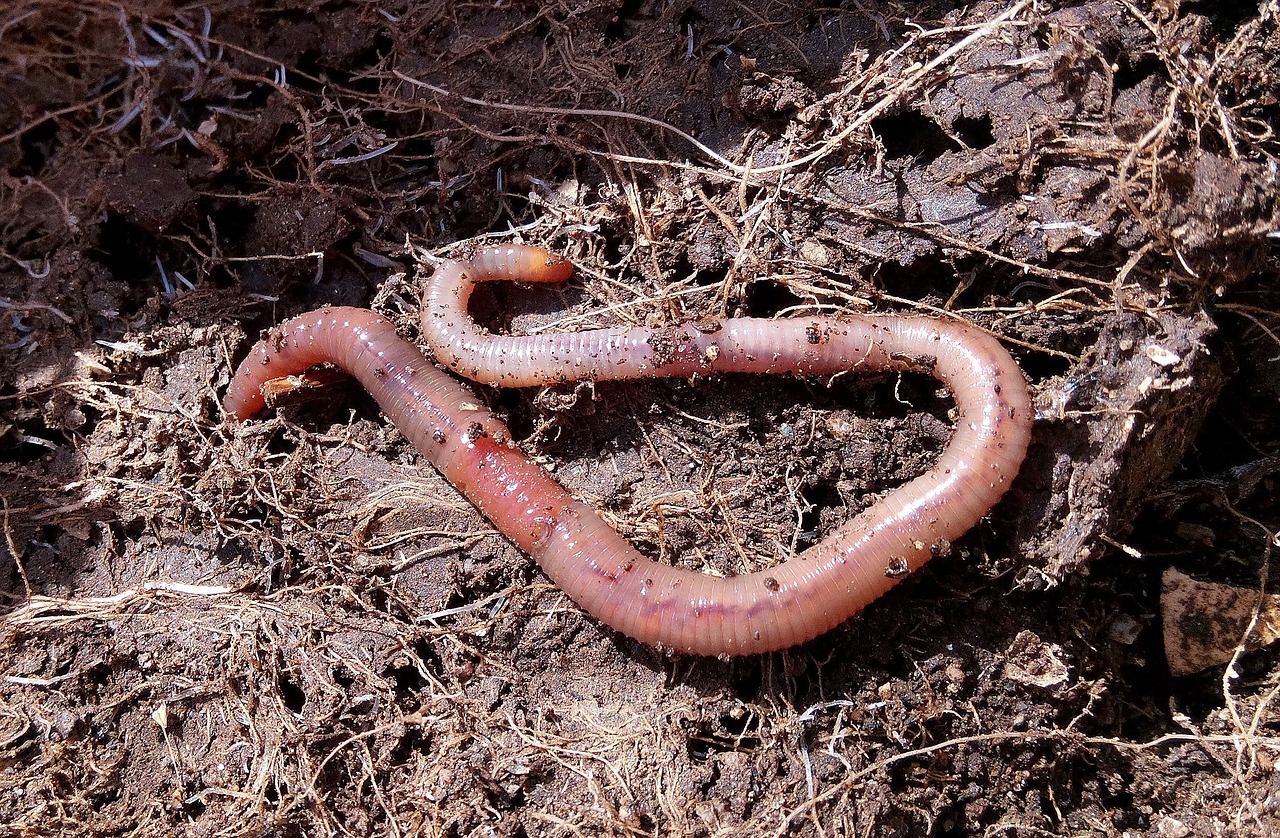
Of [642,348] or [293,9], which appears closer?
[642,348]

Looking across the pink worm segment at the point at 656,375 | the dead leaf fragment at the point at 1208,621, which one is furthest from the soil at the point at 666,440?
the pink worm segment at the point at 656,375

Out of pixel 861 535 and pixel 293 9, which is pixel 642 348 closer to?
pixel 861 535

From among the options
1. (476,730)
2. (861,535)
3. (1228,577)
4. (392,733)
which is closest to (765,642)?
(861,535)

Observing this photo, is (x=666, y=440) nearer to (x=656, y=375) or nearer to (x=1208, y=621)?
(x=656, y=375)

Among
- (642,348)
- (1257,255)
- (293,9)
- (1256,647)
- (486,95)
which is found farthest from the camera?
(293,9)

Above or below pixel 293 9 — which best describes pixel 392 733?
below

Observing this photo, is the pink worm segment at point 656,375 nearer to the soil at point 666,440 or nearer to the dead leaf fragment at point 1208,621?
the soil at point 666,440

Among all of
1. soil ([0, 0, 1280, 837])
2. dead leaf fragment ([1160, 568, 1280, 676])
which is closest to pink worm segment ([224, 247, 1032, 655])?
soil ([0, 0, 1280, 837])

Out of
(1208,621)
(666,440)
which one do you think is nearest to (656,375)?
(666,440)
